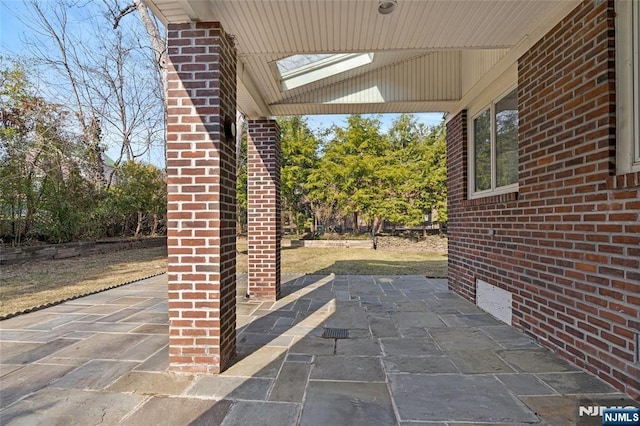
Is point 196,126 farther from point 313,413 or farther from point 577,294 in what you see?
point 577,294

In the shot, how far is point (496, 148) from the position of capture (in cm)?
397

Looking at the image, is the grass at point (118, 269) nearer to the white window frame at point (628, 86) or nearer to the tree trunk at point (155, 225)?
the tree trunk at point (155, 225)

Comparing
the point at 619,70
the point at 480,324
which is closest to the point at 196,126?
the point at 619,70

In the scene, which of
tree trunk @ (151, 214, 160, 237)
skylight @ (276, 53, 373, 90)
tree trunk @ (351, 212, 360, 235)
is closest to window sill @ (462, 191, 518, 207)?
skylight @ (276, 53, 373, 90)

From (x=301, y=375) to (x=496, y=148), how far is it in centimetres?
340

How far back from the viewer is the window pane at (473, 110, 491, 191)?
420 centimetres

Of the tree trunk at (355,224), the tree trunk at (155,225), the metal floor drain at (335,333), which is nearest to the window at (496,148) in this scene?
the metal floor drain at (335,333)

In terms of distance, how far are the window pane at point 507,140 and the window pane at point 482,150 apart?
9.6 inches

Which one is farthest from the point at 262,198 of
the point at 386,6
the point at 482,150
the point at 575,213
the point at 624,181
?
the point at 624,181

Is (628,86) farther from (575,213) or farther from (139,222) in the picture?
(139,222)

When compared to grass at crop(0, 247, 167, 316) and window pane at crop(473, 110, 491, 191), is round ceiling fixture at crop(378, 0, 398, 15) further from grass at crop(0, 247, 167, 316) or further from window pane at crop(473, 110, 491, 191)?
grass at crop(0, 247, 167, 316)

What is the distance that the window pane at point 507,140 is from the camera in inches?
139

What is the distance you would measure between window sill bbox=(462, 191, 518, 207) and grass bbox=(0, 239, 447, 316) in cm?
253

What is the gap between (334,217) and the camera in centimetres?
1378
